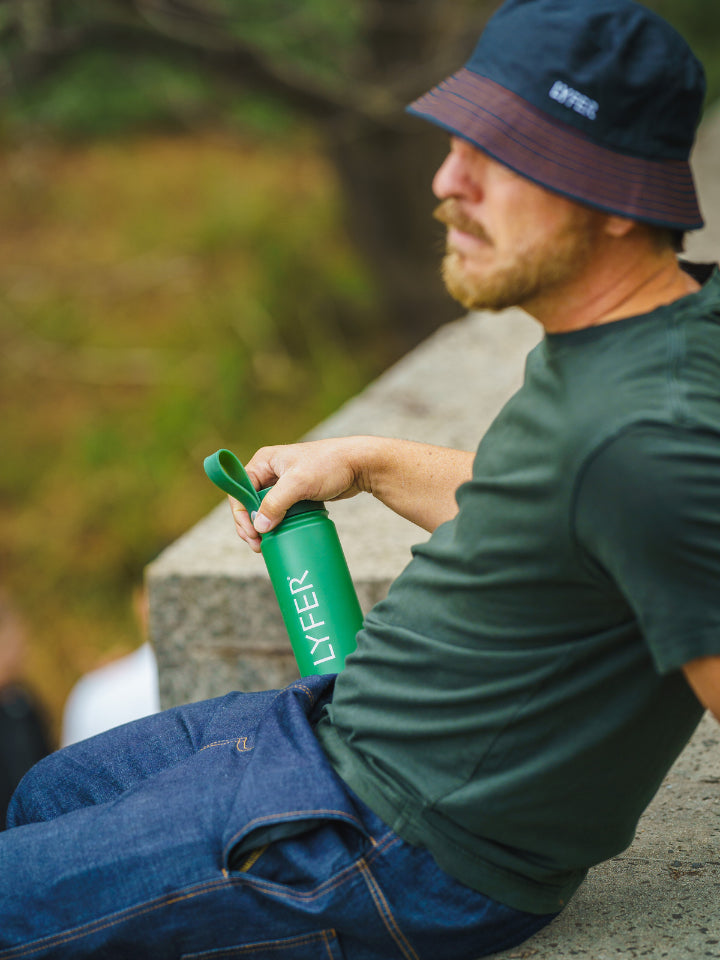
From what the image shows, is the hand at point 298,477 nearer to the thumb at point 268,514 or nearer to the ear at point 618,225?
the thumb at point 268,514

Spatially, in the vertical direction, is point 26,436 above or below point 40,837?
below

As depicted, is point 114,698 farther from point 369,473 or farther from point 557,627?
point 557,627

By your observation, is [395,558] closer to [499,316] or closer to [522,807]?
[522,807]

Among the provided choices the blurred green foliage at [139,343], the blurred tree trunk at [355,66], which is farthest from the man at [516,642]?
the blurred green foliage at [139,343]

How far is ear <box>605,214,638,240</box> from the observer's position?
50.3 inches

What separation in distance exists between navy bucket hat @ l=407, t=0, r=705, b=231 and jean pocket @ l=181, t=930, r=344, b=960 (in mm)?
1061

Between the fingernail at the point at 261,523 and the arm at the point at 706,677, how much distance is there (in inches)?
33.2

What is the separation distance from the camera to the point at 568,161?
1247 millimetres

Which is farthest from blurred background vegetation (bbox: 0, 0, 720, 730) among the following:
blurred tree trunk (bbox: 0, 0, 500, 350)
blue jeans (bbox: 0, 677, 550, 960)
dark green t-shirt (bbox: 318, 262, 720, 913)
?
dark green t-shirt (bbox: 318, 262, 720, 913)

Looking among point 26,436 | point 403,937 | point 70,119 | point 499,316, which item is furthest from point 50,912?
point 26,436

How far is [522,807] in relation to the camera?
141 cm

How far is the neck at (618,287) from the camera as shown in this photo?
1.31 metres

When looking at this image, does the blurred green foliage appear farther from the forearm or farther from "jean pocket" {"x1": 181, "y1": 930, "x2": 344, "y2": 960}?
"jean pocket" {"x1": 181, "y1": 930, "x2": 344, "y2": 960}

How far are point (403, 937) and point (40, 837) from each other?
541mm
